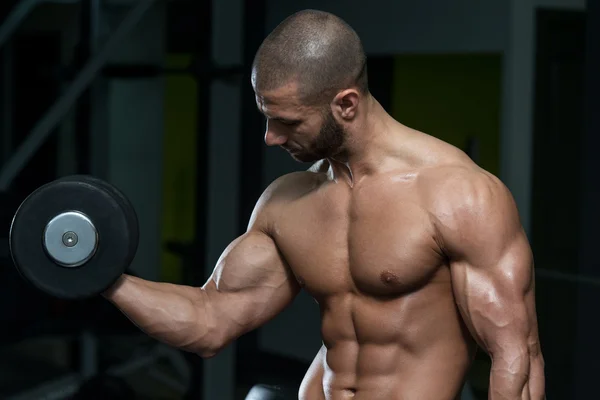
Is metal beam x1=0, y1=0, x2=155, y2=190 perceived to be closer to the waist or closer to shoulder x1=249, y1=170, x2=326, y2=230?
shoulder x1=249, y1=170, x2=326, y2=230

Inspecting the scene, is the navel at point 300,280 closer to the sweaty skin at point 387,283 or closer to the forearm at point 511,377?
the sweaty skin at point 387,283

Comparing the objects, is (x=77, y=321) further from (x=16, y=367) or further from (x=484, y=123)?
(x=484, y=123)

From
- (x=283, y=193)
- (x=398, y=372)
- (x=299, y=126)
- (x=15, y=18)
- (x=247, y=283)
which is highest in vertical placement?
(x=15, y=18)

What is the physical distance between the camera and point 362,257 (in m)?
1.41

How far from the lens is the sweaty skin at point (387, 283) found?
135 centimetres

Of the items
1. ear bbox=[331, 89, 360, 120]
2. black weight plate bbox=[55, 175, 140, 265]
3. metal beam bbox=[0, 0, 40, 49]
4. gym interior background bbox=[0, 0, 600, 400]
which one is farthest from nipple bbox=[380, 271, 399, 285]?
metal beam bbox=[0, 0, 40, 49]

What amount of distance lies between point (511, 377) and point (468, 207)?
0.72 ft

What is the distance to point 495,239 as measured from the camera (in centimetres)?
134

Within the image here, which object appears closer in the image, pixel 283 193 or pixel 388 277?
pixel 388 277

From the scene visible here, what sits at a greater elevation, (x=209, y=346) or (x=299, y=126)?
(x=299, y=126)

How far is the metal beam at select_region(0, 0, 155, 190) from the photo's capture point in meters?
3.71

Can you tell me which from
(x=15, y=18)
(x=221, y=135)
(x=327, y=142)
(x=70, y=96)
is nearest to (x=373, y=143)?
(x=327, y=142)

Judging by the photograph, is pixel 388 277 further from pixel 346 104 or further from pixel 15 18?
pixel 15 18

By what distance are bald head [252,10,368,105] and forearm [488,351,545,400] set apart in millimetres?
399
